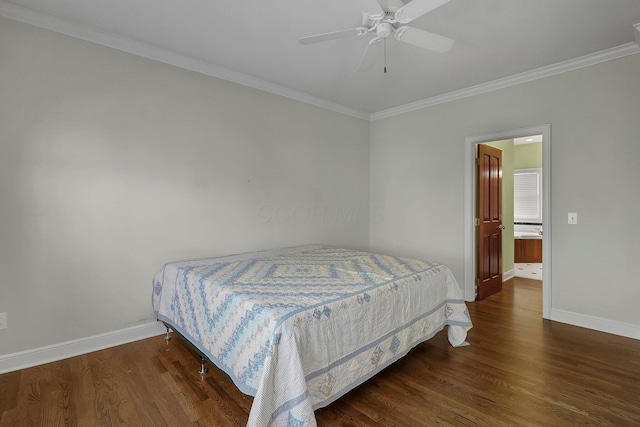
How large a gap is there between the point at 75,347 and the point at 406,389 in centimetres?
256

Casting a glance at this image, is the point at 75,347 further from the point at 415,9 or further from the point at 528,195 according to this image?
the point at 528,195

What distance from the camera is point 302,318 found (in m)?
1.55

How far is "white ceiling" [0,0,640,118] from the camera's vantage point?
2.18 meters

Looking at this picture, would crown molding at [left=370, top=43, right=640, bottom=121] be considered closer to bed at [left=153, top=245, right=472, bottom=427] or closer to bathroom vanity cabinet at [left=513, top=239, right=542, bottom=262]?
bed at [left=153, top=245, right=472, bottom=427]

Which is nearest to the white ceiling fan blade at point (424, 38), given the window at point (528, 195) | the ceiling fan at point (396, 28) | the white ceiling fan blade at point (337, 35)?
the ceiling fan at point (396, 28)

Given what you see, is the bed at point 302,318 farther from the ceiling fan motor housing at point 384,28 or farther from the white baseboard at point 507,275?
the white baseboard at point 507,275

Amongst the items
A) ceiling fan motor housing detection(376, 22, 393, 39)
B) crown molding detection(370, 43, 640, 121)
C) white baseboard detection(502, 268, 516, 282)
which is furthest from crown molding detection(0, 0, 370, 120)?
white baseboard detection(502, 268, 516, 282)

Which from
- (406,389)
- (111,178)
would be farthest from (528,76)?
Result: (111,178)

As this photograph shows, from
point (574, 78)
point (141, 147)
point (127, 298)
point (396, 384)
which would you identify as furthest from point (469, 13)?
point (127, 298)

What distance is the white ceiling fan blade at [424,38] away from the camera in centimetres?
197

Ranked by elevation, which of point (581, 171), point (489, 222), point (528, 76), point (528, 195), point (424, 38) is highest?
point (528, 76)

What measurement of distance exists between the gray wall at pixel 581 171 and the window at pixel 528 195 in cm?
355

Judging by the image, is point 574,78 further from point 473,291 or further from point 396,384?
point 396,384

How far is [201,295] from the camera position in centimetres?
209
